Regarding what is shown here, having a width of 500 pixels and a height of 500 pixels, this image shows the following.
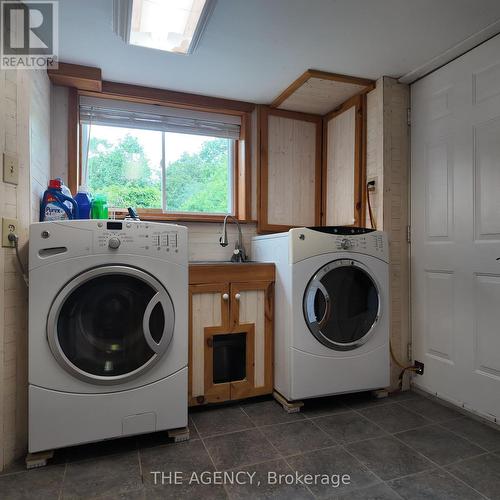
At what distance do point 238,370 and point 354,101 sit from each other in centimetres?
205

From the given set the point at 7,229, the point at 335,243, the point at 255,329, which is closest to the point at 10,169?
the point at 7,229

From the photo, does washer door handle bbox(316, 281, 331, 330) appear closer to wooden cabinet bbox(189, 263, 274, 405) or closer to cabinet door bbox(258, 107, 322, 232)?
wooden cabinet bbox(189, 263, 274, 405)

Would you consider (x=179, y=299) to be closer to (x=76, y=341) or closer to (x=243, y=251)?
(x=76, y=341)

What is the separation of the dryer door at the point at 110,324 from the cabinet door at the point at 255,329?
0.56 metres

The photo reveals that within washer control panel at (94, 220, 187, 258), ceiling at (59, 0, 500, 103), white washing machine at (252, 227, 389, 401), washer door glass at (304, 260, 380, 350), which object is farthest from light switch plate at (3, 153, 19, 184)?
washer door glass at (304, 260, 380, 350)

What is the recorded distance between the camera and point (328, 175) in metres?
2.94

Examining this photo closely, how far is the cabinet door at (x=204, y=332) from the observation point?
206cm

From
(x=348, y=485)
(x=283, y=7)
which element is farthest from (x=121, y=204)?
(x=348, y=485)

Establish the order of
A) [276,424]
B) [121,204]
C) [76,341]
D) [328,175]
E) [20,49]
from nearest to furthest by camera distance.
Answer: [76,341], [20,49], [276,424], [121,204], [328,175]

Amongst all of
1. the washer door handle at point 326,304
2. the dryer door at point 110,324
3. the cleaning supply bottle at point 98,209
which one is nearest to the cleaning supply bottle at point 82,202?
the cleaning supply bottle at point 98,209

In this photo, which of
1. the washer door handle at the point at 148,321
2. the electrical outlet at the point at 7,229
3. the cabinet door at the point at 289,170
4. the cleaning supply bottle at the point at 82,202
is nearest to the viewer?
the electrical outlet at the point at 7,229

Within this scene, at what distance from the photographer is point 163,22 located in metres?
1.78

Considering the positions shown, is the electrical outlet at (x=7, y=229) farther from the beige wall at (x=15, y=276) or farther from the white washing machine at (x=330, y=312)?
the white washing machine at (x=330, y=312)

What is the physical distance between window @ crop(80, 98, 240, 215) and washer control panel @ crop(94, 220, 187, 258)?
3.31ft
